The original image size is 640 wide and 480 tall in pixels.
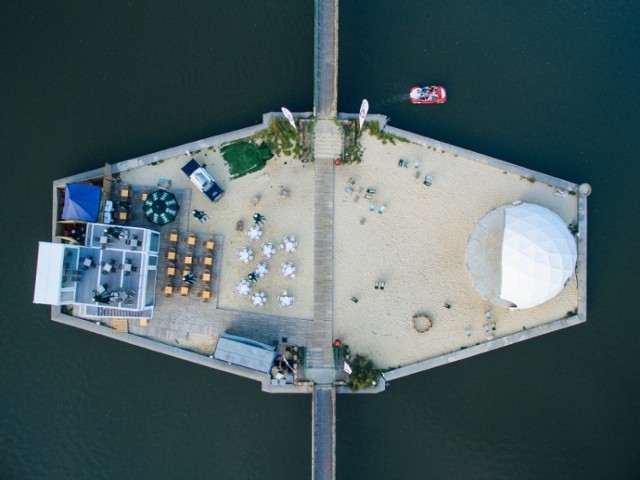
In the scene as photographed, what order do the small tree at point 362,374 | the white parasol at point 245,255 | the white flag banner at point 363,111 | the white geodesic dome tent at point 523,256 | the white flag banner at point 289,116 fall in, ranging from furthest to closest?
the white parasol at point 245,255
the small tree at point 362,374
the white flag banner at point 363,111
the white flag banner at point 289,116
the white geodesic dome tent at point 523,256

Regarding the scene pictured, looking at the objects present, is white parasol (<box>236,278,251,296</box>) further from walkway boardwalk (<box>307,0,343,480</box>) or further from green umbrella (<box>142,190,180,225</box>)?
green umbrella (<box>142,190,180,225</box>)

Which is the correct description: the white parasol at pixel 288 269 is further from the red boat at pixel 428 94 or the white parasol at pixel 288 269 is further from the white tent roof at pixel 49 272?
the red boat at pixel 428 94

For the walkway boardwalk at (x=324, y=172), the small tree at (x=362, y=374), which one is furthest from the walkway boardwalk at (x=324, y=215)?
the small tree at (x=362, y=374)

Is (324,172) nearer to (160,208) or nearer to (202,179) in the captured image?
(202,179)

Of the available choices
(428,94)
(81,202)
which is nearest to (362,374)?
(428,94)

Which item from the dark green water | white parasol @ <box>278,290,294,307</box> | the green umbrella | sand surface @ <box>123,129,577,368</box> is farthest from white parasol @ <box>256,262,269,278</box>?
the dark green water

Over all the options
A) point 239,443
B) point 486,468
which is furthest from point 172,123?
point 486,468

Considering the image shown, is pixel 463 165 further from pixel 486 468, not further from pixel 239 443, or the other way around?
pixel 239 443
